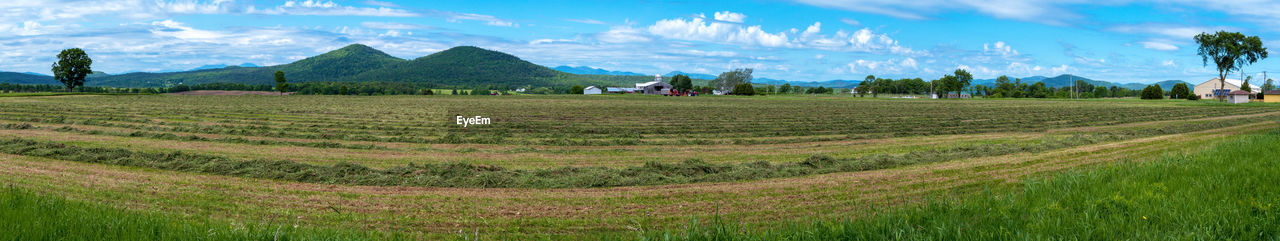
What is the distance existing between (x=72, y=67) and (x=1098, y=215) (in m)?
137

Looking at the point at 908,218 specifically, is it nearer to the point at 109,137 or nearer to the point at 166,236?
the point at 166,236

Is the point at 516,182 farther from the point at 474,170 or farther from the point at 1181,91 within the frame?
the point at 1181,91

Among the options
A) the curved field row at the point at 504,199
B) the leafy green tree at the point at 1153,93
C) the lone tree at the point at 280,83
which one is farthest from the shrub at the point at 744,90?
the curved field row at the point at 504,199

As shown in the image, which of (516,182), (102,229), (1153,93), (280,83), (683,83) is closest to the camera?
(102,229)

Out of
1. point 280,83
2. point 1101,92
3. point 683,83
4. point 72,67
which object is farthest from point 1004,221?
point 1101,92

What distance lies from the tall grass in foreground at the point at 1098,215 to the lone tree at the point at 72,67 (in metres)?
133

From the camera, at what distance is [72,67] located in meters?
106

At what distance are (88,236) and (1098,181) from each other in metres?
10.4

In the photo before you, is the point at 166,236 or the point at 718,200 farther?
the point at 718,200

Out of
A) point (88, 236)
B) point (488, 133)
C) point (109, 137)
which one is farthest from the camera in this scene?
point (488, 133)

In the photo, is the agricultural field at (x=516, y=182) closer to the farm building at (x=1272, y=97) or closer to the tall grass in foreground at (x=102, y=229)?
the tall grass in foreground at (x=102, y=229)

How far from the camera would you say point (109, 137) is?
21188 millimetres

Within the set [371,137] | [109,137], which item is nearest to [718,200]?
[371,137]

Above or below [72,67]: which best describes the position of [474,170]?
below
